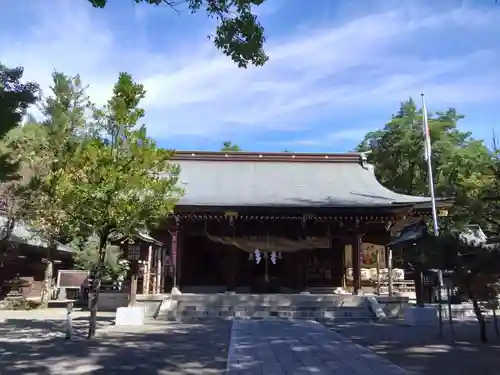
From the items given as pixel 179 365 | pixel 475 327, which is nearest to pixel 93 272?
pixel 179 365

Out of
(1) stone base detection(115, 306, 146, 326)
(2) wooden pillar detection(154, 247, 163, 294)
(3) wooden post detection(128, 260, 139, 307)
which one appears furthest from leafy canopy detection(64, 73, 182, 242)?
(2) wooden pillar detection(154, 247, 163, 294)

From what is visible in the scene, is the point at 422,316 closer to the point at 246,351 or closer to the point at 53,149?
the point at 246,351

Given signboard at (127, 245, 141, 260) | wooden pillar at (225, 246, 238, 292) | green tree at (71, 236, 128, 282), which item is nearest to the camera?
signboard at (127, 245, 141, 260)

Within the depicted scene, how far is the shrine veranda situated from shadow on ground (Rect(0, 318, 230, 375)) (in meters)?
4.47

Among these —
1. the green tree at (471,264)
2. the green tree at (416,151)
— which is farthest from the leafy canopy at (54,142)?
the green tree at (416,151)

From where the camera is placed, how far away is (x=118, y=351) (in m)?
8.66

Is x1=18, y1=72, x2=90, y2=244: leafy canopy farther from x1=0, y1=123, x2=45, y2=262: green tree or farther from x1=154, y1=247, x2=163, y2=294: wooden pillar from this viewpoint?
x1=154, y1=247, x2=163, y2=294: wooden pillar

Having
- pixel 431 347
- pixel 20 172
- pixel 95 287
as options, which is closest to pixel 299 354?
pixel 431 347

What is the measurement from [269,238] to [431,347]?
10.1m

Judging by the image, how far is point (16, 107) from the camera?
652 cm

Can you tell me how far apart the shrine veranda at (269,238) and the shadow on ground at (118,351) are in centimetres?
447

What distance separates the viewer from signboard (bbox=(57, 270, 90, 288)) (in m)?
22.7

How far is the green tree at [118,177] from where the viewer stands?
10234mm

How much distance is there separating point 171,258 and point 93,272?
703 centimetres
